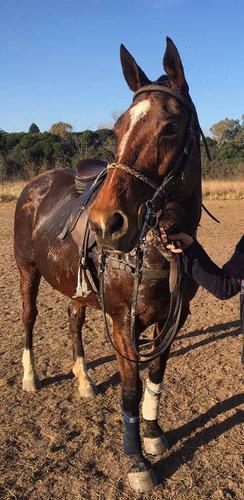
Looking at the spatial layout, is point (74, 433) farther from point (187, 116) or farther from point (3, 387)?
point (187, 116)

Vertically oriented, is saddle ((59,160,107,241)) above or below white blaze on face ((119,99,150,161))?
below

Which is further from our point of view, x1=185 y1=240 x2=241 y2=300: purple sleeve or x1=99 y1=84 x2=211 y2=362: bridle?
x1=185 y1=240 x2=241 y2=300: purple sleeve

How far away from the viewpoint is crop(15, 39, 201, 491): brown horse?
2293mm

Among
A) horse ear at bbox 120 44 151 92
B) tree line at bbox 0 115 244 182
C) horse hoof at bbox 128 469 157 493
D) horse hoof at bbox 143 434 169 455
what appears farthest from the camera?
tree line at bbox 0 115 244 182

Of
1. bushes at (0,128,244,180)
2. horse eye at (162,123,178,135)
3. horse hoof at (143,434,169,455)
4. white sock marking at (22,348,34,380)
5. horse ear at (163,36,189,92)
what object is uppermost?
horse ear at (163,36,189,92)

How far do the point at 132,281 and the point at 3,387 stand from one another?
232 centimetres

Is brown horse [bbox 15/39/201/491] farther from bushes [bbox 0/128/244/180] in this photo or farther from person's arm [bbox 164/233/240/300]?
bushes [bbox 0/128/244/180]

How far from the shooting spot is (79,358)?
458cm

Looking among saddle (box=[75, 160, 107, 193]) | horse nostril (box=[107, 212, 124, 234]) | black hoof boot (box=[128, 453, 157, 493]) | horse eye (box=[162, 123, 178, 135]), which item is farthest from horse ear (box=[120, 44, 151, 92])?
black hoof boot (box=[128, 453, 157, 493])

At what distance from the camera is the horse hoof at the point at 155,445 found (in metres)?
3.44

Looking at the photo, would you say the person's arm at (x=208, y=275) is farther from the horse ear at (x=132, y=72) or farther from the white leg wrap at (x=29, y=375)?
the white leg wrap at (x=29, y=375)

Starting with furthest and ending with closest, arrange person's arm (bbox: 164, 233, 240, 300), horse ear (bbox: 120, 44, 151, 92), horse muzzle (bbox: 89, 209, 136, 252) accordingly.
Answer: person's arm (bbox: 164, 233, 240, 300) → horse ear (bbox: 120, 44, 151, 92) → horse muzzle (bbox: 89, 209, 136, 252)

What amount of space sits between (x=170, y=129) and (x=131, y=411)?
6.24 ft

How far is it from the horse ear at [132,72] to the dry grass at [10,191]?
65.4 ft
